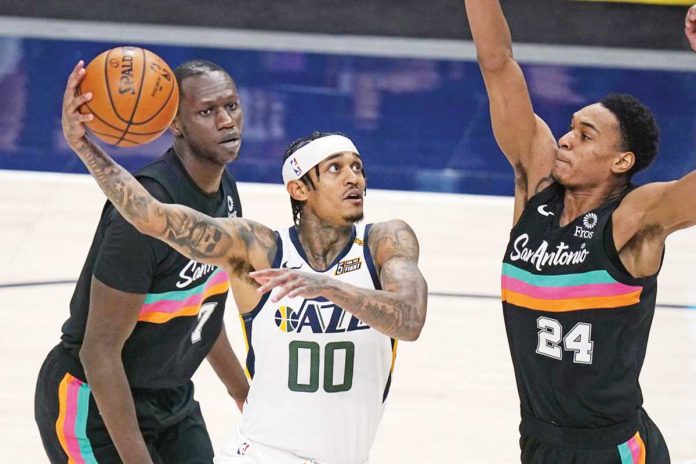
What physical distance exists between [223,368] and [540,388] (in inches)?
54.6

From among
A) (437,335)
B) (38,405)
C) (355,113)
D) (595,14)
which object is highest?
(595,14)

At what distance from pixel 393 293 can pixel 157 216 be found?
2.66 ft

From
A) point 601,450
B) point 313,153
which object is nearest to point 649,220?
point 601,450

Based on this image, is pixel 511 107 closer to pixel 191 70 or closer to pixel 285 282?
pixel 191 70

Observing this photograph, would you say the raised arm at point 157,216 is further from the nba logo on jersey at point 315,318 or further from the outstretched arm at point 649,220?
the outstretched arm at point 649,220

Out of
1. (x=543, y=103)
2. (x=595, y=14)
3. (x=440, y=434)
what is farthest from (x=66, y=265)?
(x=595, y=14)

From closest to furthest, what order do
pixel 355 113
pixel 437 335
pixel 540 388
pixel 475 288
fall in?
pixel 540 388, pixel 437 335, pixel 475 288, pixel 355 113

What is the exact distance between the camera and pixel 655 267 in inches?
177

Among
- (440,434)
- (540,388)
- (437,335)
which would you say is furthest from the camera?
(437,335)

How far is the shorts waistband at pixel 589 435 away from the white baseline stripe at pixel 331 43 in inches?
386

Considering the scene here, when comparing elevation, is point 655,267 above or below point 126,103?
below

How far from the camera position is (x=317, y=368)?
4.39m

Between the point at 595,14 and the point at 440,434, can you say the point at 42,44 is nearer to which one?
the point at 595,14

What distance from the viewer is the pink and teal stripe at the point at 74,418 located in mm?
4770
